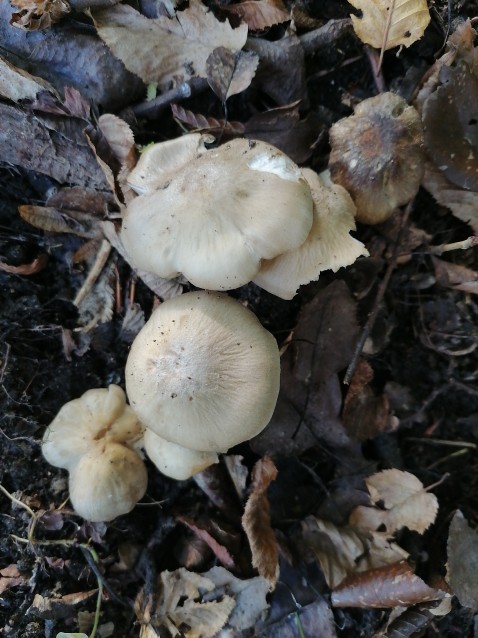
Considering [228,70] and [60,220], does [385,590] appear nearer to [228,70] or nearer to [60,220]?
[60,220]

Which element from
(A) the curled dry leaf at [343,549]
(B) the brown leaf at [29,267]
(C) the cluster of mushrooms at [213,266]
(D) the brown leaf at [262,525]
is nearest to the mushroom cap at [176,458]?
(C) the cluster of mushrooms at [213,266]

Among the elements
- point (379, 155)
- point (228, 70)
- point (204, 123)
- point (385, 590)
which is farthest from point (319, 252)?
point (385, 590)

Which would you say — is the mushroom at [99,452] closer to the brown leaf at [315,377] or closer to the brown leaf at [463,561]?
the brown leaf at [315,377]

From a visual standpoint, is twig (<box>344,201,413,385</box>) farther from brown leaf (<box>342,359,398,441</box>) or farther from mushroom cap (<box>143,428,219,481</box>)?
mushroom cap (<box>143,428,219,481</box>)

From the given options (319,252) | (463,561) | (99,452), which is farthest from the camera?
(463,561)

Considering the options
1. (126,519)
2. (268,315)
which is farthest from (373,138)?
(126,519)

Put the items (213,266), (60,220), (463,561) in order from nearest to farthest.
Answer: (213,266) → (463,561) → (60,220)

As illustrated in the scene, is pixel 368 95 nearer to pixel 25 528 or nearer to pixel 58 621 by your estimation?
pixel 25 528
